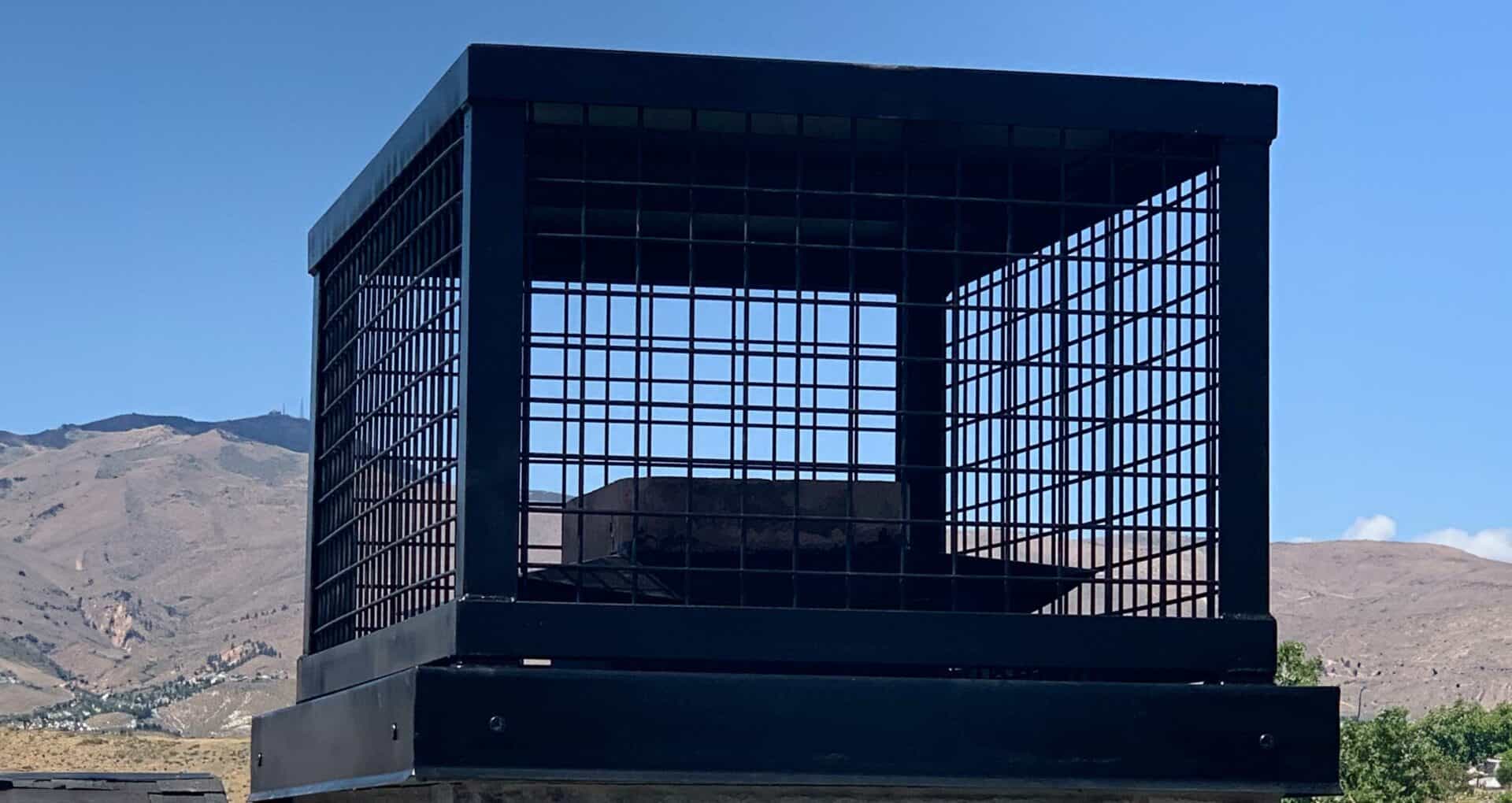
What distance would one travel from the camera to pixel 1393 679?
15388 cm

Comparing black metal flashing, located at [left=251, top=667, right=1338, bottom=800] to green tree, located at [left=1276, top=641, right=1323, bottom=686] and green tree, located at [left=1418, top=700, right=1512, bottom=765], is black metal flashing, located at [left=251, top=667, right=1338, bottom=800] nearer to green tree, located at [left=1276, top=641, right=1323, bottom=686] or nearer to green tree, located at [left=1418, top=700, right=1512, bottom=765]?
green tree, located at [left=1276, top=641, right=1323, bottom=686]

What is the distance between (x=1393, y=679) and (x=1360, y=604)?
107 ft

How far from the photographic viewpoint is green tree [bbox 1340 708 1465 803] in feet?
164

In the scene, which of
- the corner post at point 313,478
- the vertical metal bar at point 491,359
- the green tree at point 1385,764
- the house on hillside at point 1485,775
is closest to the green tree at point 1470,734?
the house on hillside at point 1485,775

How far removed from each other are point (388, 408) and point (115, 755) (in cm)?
6110

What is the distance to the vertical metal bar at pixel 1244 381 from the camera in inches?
464

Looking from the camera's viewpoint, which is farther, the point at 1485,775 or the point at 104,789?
the point at 1485,775

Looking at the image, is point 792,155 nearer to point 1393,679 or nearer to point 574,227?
point 574,227

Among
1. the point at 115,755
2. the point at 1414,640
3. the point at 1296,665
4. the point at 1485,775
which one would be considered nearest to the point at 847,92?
the point at 1296,665

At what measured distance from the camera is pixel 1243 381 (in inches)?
468

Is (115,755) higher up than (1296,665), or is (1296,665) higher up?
(1296,665)

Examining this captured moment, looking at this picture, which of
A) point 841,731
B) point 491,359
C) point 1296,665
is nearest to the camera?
point 491,359

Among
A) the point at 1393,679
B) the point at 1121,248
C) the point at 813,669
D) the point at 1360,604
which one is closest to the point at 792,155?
the point at 1121,248

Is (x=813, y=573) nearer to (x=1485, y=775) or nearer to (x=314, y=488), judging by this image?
(x=314, y=488)
